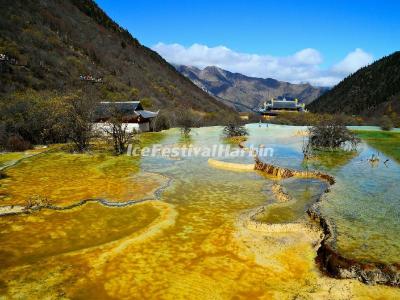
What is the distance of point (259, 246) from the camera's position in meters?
10.3

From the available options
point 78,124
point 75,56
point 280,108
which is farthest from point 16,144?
point 280,108

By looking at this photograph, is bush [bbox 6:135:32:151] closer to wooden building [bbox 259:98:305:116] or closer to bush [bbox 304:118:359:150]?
bush [bbox 304:118:359:150]

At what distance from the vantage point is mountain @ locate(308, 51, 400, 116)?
95.0m

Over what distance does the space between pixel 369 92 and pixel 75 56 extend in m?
82.7

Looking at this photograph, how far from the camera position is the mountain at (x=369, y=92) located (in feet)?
312

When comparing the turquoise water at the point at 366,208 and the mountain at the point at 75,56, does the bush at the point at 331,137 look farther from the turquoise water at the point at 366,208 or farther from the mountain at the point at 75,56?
the mountain at the point at 75,56

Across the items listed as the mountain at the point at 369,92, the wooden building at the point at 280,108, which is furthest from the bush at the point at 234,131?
the mountain at the point at 369,92

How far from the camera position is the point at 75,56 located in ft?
237

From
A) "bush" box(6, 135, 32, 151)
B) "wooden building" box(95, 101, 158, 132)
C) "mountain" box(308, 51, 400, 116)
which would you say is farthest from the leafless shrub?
"mountain" box(308, 51, 400, 116)

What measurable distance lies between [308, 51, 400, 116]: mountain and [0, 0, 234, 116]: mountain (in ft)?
145

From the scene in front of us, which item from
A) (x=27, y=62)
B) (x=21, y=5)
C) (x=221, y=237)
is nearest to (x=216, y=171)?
(x=221, y=237)

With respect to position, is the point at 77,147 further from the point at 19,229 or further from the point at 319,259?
the point at 319,259

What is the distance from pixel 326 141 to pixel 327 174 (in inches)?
504

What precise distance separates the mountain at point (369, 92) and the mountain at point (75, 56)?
1736 inches
